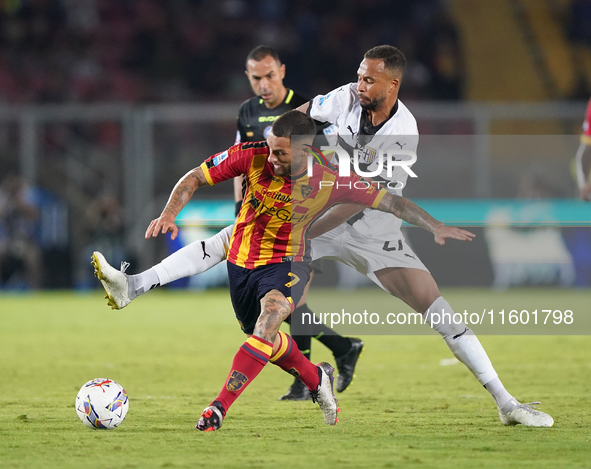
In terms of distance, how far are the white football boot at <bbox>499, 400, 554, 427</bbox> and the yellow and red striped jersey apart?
1.40 m

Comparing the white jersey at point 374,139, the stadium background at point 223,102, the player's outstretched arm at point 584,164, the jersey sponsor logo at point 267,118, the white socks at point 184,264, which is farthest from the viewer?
the stadium background at point 223,102

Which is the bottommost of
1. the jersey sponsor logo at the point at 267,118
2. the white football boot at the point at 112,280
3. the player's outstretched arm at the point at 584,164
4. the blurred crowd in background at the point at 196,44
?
the white football boot at the point at 112,280

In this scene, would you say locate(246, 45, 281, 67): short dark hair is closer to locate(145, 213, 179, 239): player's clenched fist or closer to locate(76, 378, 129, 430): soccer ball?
locate(145, 213, 179, 239): player's clenched fist

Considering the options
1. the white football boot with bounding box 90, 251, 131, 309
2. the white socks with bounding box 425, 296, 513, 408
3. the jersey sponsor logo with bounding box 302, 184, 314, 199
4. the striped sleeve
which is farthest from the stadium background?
the white football boot with bounding box 90, 251, 131, 309

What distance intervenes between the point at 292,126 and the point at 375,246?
114cm

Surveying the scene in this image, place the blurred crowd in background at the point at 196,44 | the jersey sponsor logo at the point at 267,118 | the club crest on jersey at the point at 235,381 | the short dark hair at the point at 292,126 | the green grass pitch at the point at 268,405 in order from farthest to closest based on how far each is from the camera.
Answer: the blurred crowd in background at the point at 196,44, the jersey sponsor logo at the point at 267,118, the short dark hair at the point at 292,126, the club crest on jersey at the point at 235,381, the green grass pitch at the point at 268,405

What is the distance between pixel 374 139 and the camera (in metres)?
5.83

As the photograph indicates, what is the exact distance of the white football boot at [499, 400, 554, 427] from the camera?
202 inches

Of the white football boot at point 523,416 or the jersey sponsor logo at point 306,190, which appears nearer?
the white football boot at point 523,416

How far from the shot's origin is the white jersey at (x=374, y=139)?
5824 millimetres

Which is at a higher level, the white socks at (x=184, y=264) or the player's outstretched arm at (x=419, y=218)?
the player's outstretched arm at (x=419, y=218)

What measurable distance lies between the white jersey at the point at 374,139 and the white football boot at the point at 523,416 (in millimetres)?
1290

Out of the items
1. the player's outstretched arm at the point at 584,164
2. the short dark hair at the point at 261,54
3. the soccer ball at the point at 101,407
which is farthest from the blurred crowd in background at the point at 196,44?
the soccer ball at the point at 101,407

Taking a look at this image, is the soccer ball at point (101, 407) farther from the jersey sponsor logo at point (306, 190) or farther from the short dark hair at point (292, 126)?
the short dark hair at point (292, 126)
